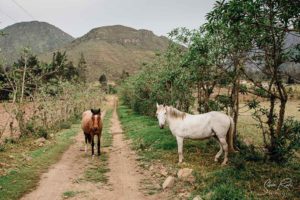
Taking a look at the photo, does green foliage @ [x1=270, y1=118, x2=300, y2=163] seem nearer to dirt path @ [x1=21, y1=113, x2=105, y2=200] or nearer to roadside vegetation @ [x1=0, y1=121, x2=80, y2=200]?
dirt path @ [x1=21, y1=113, x2=105, y2=200]

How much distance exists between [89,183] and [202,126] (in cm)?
498

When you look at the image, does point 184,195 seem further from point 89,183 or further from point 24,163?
point 24,163

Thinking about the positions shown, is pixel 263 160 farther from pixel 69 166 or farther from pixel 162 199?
pixel 69 166

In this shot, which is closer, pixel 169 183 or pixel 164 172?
pixel 169 183

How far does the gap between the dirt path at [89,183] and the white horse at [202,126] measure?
2337 millimetres

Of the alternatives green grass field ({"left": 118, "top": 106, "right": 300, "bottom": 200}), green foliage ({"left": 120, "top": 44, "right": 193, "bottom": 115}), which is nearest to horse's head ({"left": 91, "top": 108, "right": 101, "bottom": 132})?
green grass field ({"left": 118, "top": 106, "right": 300, "bottom": 200})

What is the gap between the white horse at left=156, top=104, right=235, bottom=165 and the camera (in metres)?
14.1

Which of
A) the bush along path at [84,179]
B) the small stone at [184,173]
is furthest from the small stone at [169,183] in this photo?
the small stone at [184,173]

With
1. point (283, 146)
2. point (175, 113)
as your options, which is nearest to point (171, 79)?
point (175, 113)

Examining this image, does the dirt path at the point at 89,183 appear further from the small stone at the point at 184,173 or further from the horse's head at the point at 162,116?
the horse's head at the point at 162,116

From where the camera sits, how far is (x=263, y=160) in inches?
511

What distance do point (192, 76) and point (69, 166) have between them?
6.79 metres

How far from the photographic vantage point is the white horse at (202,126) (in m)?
14.1

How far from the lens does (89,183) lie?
12438 millimetres
